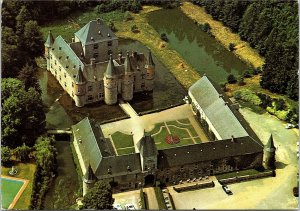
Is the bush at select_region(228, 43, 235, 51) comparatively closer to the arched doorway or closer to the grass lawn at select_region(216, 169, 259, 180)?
the grass lawn at select_region(216, 169, 259, 180)

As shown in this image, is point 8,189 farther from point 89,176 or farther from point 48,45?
point 48,45

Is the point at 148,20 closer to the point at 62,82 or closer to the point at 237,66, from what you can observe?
the point at 237,66

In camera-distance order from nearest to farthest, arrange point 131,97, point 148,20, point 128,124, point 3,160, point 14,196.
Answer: point 14,196
point 3,160
point 128,124
point 131,97
point 148,20

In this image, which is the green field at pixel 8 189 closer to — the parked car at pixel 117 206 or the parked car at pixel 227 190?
the parked car at pixel 117 206

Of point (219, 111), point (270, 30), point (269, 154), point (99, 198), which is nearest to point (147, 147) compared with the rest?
point (99, 198)

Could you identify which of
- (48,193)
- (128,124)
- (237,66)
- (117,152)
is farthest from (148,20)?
(48,193)

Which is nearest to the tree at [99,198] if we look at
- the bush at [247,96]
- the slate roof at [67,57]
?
the slate roof at [67,57]
